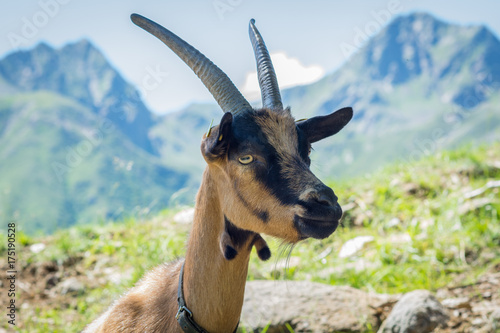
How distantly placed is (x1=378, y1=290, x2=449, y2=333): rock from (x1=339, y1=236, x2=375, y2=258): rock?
7.55 ft

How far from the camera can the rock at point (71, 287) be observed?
6512 millimetres

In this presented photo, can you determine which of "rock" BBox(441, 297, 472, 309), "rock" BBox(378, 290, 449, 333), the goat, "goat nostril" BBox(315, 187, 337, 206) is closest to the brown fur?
the goat

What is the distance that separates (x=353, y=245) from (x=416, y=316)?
2.69 meters

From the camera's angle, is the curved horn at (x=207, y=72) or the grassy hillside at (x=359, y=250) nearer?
the curved horn at (x=207, y=72)

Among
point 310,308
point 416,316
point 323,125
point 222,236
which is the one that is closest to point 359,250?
point 310,308

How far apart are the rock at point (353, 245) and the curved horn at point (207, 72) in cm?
450

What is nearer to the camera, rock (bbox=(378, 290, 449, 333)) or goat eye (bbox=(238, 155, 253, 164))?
goat eye (bbox=(238, 155, 253, 164))

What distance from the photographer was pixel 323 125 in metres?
2.96

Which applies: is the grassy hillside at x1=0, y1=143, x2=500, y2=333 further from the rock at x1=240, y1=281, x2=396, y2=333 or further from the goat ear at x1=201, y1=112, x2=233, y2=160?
the goat ear at x1=201, y1=112, x2=233, y2=160

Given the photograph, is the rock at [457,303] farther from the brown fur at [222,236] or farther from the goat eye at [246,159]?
the goat eye at [246,159]

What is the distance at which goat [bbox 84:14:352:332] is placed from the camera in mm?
2393

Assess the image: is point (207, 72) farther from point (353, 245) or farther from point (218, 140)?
point (353, 245)

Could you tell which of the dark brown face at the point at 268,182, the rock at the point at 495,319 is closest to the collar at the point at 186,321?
the dark brown face at the point at 268,182

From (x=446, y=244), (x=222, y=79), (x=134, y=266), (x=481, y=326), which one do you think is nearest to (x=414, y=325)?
(x=481, y=326)
